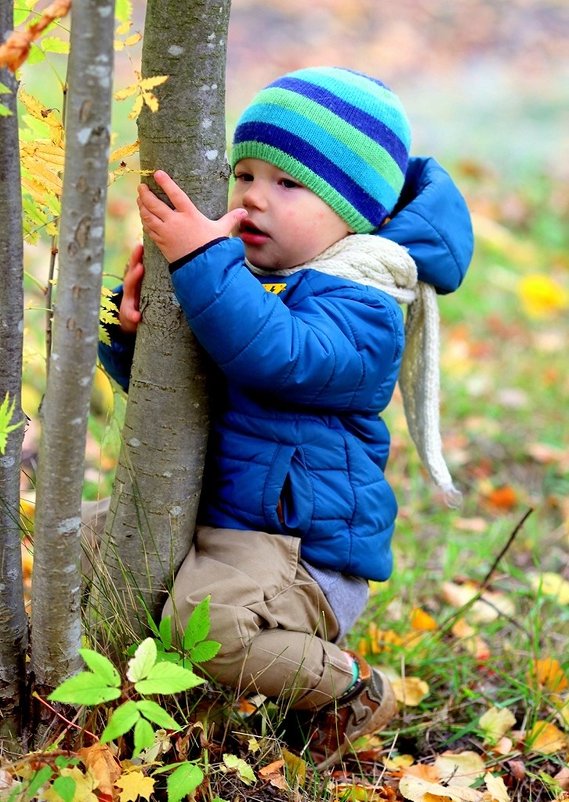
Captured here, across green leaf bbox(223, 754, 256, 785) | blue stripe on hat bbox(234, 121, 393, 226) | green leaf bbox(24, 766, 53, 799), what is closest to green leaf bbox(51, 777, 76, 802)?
green leaf bbox(24, 766, 53, 799)

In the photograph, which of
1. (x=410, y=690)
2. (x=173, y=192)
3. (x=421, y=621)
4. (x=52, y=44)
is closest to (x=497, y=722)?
(x=410, y=690)

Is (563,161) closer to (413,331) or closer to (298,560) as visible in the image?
(413,331)

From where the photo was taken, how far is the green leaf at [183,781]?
1.57m

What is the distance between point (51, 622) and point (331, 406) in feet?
2.37

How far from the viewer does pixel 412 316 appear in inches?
91.4

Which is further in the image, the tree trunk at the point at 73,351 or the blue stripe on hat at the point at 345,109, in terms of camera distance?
the blue stripe on hat at the point at 345,109

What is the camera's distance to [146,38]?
1.66m

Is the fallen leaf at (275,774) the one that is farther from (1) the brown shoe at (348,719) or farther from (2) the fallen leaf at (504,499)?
(2) the fallen leaf at (504,499)

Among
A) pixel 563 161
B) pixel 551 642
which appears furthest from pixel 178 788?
pixel 563 161

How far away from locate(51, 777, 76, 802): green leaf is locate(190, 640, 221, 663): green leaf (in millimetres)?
309

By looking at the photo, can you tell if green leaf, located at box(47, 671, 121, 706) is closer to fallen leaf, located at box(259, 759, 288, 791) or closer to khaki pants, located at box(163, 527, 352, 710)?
khaki pants, located at box(163, 527, 352, 710)

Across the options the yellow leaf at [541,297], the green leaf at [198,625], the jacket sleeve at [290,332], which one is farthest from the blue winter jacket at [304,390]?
the yellow leaf at [541,297]

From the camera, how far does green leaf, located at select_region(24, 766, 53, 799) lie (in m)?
1.47

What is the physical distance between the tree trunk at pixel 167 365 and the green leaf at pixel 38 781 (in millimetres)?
392
